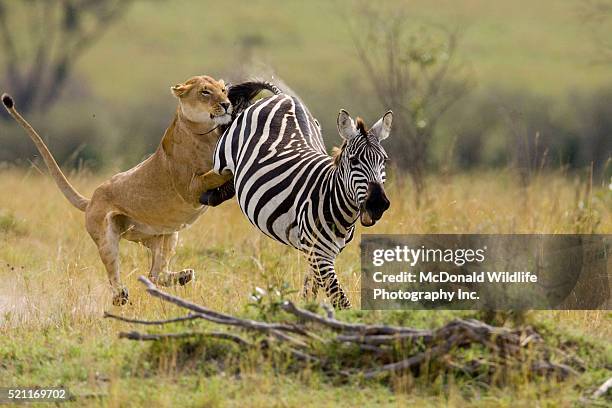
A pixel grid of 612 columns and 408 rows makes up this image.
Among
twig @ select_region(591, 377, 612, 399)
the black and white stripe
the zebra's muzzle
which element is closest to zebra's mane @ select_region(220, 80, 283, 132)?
the black and white stripe

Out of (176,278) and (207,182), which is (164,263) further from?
(207,182)

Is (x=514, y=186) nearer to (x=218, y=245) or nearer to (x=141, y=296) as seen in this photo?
(x=218, y=245)

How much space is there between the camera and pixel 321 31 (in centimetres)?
3659

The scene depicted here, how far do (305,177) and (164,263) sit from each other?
1.75m

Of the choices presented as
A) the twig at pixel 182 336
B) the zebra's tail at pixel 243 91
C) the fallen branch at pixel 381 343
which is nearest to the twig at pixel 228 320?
the fallen branch at pixel 381 343

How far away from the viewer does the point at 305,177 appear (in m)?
7.97

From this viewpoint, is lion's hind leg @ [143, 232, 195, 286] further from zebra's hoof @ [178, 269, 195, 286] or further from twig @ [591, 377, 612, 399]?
twig @ [591, 377, 612, 399]

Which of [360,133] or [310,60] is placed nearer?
[360,133]

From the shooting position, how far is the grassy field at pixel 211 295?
583cm

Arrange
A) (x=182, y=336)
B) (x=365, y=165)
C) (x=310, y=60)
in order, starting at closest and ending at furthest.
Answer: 1. (x=182, y=336)
2. (x=365, y=165)
3. (x=310, y=60)

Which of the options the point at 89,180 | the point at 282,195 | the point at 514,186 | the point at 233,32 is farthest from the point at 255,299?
the point at 233,32

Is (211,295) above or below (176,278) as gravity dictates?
below

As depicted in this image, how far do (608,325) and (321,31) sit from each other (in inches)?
1171

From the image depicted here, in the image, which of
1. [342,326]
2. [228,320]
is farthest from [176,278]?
[342,326]
